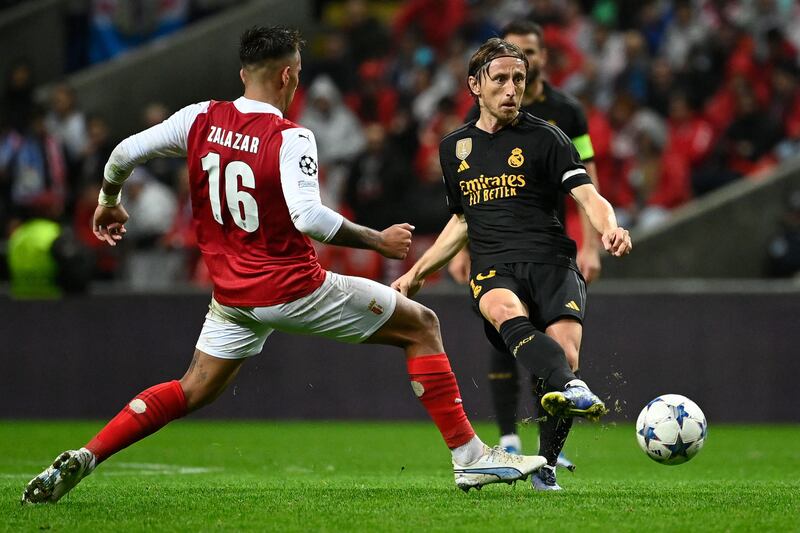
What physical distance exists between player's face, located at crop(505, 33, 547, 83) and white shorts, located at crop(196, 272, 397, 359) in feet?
7.23

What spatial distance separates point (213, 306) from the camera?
6.19 m

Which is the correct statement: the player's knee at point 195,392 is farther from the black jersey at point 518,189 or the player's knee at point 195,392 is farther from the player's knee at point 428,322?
the black jersey at point 518,189

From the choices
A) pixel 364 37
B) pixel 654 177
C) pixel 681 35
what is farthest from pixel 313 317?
pixel 364 37

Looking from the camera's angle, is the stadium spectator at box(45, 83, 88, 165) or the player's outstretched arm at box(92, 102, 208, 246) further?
the stadium spectator at box(45, 83, 88, 165)

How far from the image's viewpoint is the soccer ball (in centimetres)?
628

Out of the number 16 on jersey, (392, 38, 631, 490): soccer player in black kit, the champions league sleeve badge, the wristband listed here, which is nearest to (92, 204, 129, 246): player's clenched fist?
the wristband

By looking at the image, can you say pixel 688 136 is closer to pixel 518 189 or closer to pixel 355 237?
pixel 518 189

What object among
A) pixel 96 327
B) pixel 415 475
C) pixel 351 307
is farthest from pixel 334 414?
pixel 351 307

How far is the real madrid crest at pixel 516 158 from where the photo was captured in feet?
21.4

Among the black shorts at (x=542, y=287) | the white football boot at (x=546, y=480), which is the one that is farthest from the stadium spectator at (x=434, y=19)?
the white football boot at (x=546, y=480)

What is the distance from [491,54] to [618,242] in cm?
138

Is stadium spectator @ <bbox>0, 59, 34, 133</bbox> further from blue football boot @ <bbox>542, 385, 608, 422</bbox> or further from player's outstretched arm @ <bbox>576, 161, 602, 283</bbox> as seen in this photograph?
blue football boot @ <bbox>542, 385, 608, 422</bbox>

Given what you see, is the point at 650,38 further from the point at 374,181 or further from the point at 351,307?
the point at 351,307

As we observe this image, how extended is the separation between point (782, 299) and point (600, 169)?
2792 mm
